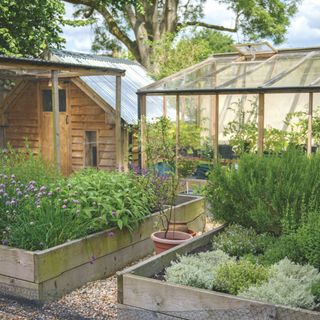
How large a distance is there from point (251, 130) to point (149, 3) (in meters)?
11.2

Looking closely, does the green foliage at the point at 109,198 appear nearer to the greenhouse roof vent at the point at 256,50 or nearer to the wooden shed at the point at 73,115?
the wooden shed at the point at 73,115

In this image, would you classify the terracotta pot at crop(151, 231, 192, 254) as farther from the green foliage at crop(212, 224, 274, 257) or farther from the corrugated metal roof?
the corrugated metal roof

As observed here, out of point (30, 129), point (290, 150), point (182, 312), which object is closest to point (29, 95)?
point (30, 129)

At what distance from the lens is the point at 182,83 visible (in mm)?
9891

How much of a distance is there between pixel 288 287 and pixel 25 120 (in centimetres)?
984

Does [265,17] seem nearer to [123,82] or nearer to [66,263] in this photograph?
[123,82]

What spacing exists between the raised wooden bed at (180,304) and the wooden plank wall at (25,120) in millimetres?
8689

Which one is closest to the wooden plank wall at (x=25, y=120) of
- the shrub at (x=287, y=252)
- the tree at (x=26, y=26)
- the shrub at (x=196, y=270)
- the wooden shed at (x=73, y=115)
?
the wooden shed at (x=73, y=115)

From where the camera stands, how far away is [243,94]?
414 inches

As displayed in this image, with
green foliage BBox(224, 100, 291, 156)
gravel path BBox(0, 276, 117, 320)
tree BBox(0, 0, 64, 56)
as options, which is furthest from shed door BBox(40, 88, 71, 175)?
gravel path BBox(0, 276, 117, 320)

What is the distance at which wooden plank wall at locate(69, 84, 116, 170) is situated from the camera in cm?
1110

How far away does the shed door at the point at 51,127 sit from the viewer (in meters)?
11.6

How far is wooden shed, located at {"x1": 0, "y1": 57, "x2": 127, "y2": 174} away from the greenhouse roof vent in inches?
122

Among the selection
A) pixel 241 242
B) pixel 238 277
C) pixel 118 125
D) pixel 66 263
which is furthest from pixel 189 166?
pixel 238 277
